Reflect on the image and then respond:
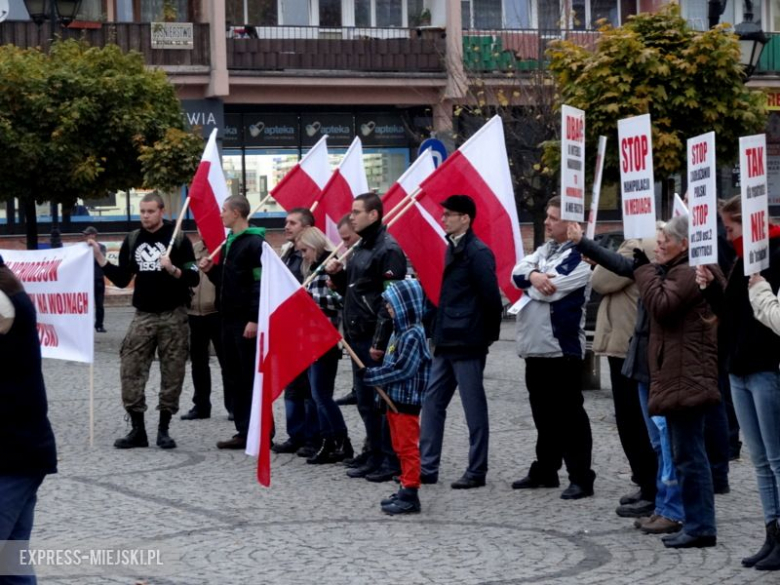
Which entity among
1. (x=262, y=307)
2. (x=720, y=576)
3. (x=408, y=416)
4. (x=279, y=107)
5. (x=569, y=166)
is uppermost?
(x=279, y=107)

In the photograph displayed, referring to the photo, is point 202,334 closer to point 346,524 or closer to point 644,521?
point 346,524

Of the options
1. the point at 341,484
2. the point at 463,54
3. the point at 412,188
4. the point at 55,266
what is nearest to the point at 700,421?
the point at 341,484

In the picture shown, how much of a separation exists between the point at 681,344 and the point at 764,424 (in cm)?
66

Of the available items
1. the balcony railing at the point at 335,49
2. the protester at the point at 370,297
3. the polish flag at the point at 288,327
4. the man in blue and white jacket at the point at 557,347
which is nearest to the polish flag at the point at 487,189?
the protester at the point at 370,297

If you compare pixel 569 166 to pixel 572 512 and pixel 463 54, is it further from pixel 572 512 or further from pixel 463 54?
pixel 463 54

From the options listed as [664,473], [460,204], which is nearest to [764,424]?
[664,473]

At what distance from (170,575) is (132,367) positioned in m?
4.48

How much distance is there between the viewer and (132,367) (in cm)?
1180

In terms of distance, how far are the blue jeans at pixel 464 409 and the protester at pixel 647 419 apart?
144cm

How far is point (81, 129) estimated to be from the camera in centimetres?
2281

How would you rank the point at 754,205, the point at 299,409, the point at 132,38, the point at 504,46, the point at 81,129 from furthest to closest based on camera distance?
the point at 504,46
the point at 132,38
the point at 81,129
the point at 299,409
the point at 754,205

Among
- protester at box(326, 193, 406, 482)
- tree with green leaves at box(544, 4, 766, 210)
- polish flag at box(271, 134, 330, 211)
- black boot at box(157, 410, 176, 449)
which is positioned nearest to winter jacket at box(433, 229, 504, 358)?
protester at box(326, 193, 406, 482)

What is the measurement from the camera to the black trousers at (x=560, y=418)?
9.57m

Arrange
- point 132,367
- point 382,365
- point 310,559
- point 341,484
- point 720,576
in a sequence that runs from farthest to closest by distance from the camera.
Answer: point 132,367
point 341,484
point 382,365
point 310,559
point 720,576
